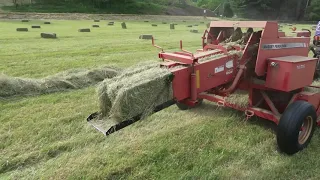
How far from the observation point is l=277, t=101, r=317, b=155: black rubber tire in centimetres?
393

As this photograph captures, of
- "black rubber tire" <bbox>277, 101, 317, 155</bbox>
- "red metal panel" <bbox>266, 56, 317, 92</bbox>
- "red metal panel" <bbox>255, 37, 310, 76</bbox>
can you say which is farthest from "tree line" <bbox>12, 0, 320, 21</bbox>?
"black rubber tire" <bbox>277, 101, 317, 155</bbox>

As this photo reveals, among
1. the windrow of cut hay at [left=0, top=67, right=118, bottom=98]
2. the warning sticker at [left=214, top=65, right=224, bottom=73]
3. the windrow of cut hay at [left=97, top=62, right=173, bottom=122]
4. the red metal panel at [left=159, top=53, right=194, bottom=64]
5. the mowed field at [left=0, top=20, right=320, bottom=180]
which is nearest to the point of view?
the windrow of cut hay at [left=97, top=62, right=173, bottom=122]

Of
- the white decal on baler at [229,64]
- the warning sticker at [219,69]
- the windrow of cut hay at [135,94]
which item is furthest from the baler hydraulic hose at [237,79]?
the windrow of cut hay at [135,94]

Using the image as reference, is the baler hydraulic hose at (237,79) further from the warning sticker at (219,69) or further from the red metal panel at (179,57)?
the red metal panel at (179,57)

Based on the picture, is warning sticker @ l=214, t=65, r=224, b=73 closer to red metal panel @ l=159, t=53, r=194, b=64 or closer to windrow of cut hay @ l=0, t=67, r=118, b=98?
→ red metal panel @ l=159, t=53, r=194, b=64

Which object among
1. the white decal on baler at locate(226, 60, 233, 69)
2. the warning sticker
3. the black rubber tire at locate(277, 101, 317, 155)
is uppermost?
the white decal on baler at locate(226, 60, 233, 69)

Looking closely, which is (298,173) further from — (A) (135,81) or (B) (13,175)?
(B) (13,175)

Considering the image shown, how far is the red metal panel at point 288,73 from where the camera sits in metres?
4.14

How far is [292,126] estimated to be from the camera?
3916 mm

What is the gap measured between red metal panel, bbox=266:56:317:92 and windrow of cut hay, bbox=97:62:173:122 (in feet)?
5.53

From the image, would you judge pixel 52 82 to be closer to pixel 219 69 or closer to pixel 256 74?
pixel 219 69

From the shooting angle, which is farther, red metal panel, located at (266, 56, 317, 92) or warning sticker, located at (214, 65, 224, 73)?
red metal panel, located at (266, 56, 317, 92)

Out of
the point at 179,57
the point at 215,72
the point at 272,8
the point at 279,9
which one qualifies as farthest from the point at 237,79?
the point at 279,9

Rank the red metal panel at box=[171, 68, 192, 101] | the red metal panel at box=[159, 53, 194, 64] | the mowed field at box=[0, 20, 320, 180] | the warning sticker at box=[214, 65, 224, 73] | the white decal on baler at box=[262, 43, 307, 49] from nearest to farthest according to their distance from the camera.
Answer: the red metal panel at box=[171, 68, 192, 101] < the red metal panel at box=[159, 53, 194, 64] < the mowed field at box=[0, 20, 320, 180] < the warning sticker at box=[214, 65, 224, 73] < the white decal on baler at box=[262, 43, 307, 49]
